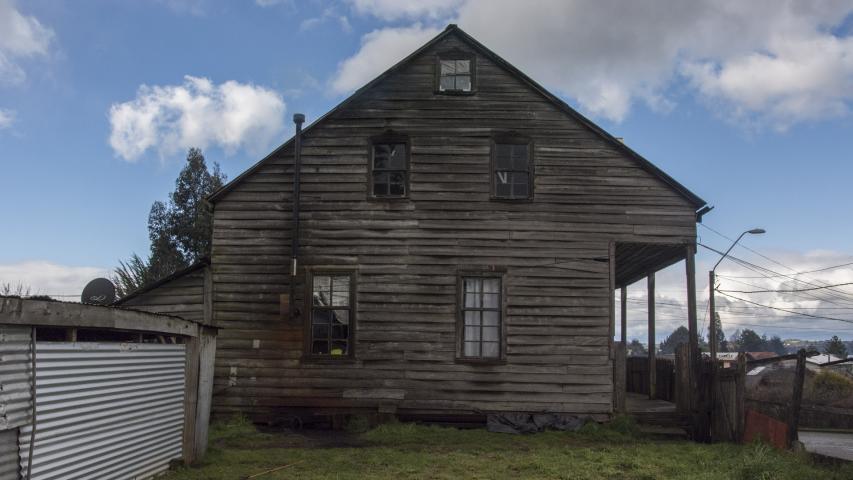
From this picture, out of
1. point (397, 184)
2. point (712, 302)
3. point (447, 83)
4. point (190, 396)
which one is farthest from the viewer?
point (712, 302)

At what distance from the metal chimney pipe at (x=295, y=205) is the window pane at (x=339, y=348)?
3.45 feet

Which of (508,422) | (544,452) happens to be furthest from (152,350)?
(508,422)

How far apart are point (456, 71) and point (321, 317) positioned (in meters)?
6.28

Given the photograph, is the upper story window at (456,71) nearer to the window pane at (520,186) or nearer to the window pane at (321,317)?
the window pane at (520,186)

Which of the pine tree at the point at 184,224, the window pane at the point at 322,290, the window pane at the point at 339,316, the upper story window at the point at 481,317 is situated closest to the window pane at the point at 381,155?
the window pane at the point at 322,290

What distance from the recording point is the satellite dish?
14945 mm

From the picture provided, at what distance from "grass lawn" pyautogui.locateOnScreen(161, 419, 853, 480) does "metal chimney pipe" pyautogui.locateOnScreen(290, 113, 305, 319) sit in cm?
290

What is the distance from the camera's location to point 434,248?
615 inches

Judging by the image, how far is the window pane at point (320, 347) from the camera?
1546cm

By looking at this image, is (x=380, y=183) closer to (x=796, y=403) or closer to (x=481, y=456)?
(x=481, y=456)

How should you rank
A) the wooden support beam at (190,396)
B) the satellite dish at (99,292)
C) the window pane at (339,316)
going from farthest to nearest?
1. the window pane at (339,316)
2. the satellite dish at (99,292)
3. the wooden support beam at (190,396)

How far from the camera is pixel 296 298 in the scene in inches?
609

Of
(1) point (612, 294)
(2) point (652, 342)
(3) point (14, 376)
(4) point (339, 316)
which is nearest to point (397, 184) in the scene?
(4) point (339, 316)

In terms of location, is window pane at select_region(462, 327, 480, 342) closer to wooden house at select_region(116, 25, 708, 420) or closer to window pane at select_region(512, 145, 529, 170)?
wooden house at select_region(116, 25, 708, 420)
